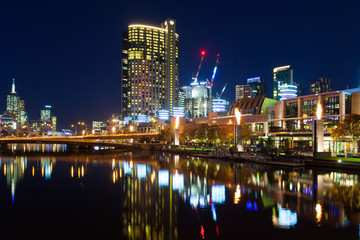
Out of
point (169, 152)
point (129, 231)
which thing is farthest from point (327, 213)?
point (169, 152)

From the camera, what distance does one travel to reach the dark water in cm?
1734

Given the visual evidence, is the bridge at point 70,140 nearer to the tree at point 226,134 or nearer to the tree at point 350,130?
the tree at point 226,134

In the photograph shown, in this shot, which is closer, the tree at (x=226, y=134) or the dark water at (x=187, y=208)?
the dark water at (x=187, y=208)

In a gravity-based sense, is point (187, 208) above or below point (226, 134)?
below

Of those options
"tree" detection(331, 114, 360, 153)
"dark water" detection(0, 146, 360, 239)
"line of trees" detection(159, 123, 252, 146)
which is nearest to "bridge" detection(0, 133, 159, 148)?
"line of trees" detection(159, 123, 252, 146)

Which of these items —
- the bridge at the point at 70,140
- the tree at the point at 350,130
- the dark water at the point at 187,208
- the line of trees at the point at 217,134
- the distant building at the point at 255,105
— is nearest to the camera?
the dark water at the point at 187,208

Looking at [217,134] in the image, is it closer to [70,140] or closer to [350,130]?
[350,130]

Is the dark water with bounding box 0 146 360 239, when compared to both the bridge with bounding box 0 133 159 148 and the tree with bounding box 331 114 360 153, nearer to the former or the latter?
the tree with bounding box 331 114 360 153

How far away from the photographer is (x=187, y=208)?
890 inches

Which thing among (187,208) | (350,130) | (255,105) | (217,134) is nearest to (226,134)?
(217,134)

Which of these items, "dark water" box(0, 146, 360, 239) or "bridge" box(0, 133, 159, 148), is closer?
"dark water" box(0, 146, 360, 239)

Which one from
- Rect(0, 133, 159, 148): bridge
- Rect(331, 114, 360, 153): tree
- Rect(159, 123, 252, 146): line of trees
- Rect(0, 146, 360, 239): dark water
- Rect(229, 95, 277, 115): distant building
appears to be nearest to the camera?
Rect(0, 146, 360, 239): dark water

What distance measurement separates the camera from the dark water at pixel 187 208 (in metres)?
17.3

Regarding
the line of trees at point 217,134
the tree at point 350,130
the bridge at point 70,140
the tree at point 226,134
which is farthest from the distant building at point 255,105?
the tree at point 350,130
